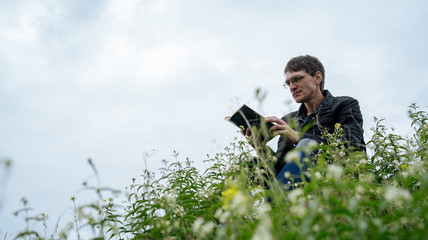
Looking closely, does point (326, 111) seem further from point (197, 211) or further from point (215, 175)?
point (197, 211)

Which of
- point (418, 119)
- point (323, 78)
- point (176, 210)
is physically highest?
point (323, 78)

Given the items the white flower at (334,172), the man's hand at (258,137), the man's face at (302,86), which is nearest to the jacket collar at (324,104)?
the man's face at (302,86)

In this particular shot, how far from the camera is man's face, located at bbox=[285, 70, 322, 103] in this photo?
4105mm

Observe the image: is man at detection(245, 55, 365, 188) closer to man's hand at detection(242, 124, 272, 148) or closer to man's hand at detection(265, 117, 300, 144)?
man's hand at detection(265, 117, 300, 144)

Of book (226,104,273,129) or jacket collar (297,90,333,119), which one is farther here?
jacket collar (297,90,333,119)

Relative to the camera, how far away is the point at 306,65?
4211 mm

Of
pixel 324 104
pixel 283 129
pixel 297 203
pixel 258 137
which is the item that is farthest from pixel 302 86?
pixel 297 203

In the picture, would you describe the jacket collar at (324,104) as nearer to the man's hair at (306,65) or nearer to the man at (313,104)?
the man at (313,104)

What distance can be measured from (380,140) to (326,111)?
35.9 inches

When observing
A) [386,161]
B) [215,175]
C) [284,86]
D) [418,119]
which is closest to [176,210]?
[215,175]

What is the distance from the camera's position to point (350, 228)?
3.63ft

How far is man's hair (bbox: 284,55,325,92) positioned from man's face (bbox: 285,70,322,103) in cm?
6

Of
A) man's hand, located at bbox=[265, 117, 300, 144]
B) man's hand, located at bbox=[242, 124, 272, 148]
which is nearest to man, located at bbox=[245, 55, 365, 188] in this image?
man's hand, located at bbox=[265, 117, 300, 144]

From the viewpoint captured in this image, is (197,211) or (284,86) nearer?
(197,211)
